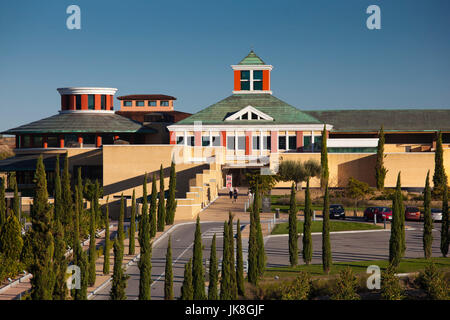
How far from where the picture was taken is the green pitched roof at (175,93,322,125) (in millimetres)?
83688

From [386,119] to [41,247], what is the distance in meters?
65.4

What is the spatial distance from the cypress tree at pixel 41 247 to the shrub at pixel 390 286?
1493 centimetres

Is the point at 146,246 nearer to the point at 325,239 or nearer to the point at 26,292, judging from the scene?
the point at 26,292

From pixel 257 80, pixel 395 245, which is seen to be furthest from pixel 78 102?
pixel 395 245

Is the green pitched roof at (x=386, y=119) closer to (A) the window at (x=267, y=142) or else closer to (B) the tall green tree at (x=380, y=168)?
(A) the window at (x=267, y=142)

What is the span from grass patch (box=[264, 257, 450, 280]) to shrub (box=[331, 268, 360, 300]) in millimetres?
3761

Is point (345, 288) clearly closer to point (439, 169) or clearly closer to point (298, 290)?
point (298, 290)

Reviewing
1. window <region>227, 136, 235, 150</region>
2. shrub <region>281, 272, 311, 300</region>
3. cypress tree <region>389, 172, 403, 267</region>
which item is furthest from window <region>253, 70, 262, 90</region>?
shrub <region>281, 272, 311, 300</region>

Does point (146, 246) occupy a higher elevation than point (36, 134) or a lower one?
lower

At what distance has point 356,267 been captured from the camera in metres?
40.4
